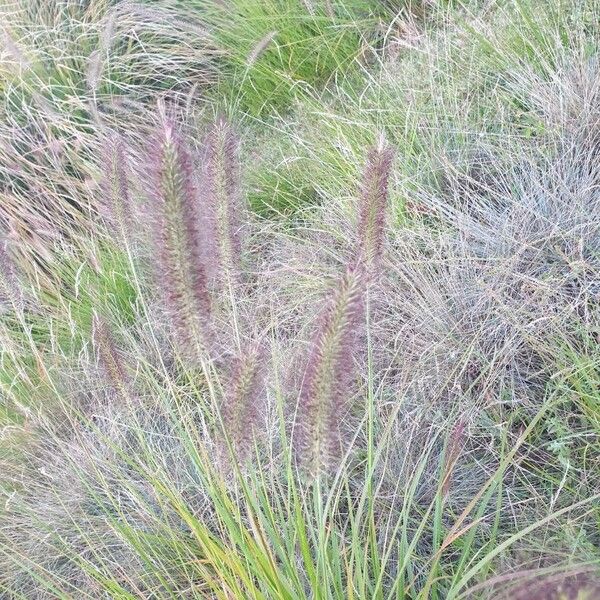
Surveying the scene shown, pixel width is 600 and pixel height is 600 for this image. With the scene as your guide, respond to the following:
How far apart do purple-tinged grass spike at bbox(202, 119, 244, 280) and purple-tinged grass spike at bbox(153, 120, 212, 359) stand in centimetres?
22

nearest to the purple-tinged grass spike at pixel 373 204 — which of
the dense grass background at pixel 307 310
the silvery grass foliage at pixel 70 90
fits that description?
the dense grass background at pixel 307 310

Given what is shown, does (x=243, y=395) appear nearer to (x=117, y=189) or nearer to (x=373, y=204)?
(x=373, y=204)

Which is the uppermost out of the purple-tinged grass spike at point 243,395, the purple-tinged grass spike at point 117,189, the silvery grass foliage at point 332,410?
the purple-tinged grass spike at point 117,189

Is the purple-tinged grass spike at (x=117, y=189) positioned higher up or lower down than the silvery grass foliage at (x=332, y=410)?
higher up

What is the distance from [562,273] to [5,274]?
5.28ft

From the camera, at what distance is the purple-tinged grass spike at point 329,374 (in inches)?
60.0

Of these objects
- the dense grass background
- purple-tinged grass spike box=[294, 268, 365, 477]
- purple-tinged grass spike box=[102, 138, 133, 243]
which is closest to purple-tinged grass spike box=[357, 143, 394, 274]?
the dense grass background

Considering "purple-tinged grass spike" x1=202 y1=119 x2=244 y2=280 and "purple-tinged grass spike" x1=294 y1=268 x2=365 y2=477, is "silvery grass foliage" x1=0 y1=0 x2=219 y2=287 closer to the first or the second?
"purple-tinged grass spike" x1=202 y1=119 x2=244 y2=280

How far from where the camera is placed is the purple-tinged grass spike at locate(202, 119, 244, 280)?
200 cm

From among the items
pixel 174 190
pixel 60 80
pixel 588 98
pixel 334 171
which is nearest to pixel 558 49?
pixel 588 98

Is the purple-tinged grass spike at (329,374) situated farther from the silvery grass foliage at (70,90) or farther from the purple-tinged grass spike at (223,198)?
the silvery grass foliage at (70,90)

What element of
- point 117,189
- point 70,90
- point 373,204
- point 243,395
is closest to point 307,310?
point 117,189

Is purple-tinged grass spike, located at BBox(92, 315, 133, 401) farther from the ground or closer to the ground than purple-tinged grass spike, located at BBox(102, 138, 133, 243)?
closer to the ground

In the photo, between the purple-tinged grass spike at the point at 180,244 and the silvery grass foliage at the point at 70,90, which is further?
the silvery grass foliage at the point at 70,90
